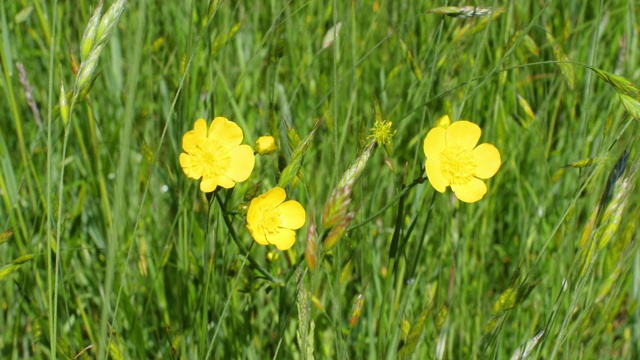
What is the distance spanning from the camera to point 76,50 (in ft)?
6.12

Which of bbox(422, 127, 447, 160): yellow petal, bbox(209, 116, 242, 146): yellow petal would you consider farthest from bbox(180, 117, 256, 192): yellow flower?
bbox(422, 127, 447, 160): yellow petal

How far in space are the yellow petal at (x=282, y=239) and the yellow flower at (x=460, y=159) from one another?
9.4 inches

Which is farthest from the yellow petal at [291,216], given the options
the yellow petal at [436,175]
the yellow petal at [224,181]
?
the yellow petal at [436,175]

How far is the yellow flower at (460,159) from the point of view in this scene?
3.17ft

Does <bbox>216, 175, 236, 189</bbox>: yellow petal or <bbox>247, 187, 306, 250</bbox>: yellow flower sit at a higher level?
<bbox>216, 175, 236, 189</bbox>: yellow petal

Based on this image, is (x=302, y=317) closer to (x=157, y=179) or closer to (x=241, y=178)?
(x=241, y=178)

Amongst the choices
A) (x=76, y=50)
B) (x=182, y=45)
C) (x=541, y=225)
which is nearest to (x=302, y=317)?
(x=541, y=225)

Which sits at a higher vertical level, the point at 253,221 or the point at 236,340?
the point at 253,221

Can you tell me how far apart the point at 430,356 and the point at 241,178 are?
19.6 inches

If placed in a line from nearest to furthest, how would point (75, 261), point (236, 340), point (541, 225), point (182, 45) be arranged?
1. point (236, 340)
2. point (75, 261)
3. point (541, 225)
4. point (182, 45)

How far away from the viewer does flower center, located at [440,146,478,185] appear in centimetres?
98

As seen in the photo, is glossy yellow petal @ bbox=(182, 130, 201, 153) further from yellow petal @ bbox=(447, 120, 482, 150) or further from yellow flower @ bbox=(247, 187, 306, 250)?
yellow petal @ bbox=(447, 120, 482, 150)

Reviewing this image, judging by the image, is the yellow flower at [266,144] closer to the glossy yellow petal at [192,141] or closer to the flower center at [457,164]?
the glossy yellow petal at [192,141]

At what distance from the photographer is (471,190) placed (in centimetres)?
105
